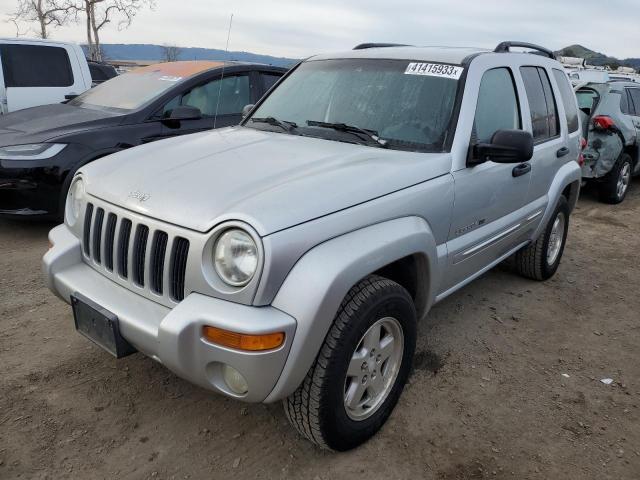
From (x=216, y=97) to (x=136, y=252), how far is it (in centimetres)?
392

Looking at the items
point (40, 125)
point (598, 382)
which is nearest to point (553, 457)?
point (598, 382)

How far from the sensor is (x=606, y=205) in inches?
307

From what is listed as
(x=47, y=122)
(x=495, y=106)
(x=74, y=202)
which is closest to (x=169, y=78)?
(x=47, y=122)

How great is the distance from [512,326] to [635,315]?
1.10 meters

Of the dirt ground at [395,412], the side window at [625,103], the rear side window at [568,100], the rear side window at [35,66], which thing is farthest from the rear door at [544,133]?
the rear side window at [35,66]

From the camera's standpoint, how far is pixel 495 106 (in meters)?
3.33

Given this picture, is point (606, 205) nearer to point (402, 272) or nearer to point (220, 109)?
point (220, 109)

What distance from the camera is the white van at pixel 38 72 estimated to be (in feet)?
23.1

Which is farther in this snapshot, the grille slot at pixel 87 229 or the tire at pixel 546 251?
the tire at pixel 546 251

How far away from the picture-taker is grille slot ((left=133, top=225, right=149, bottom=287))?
2.28 m

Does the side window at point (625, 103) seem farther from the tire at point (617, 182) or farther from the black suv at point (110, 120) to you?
the black suv at point (110, 120)

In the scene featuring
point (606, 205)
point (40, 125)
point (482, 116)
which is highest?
point (482, 116)

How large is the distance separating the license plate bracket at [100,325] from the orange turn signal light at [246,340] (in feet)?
1.68

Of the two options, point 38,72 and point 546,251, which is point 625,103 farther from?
point 38,72
